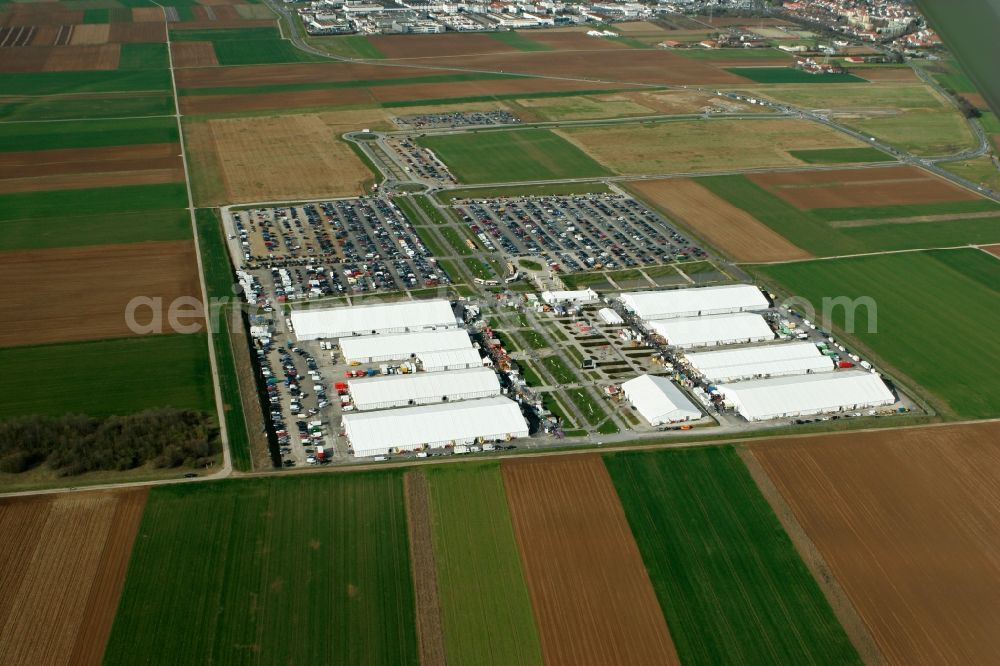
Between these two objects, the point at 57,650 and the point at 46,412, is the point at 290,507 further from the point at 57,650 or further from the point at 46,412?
the point at 46,412

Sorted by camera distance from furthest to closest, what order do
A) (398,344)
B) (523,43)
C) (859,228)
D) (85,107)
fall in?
1. (523,43)
2. (85,107)
3. (859,228)
4. (398,344)

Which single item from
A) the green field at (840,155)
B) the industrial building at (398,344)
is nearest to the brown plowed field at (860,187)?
the green field at (840,155)

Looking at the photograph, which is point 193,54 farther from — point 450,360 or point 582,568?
point 582,568

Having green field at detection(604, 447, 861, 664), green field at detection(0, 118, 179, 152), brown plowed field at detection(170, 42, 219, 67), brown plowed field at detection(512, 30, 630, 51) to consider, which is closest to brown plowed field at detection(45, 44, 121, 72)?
brown plowed field at detection(170, 42, 219, 67)

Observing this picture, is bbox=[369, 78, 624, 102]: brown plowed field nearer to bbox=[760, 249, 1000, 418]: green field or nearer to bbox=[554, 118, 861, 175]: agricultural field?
bbox=[554, 118, 861, 175]: agricultural field

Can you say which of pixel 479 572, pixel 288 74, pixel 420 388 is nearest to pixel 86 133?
pixel 288 74

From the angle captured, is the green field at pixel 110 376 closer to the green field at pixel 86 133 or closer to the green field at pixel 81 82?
the green field at pixel 86 133
